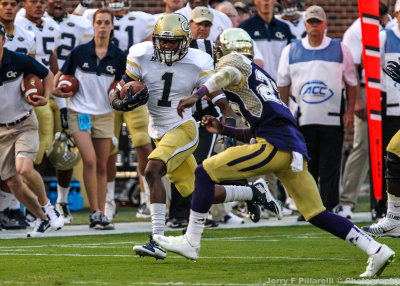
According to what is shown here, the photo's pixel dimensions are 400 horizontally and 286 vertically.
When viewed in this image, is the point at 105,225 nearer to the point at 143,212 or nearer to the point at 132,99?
the point at 143,212

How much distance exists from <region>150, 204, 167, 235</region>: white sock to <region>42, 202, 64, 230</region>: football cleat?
84.1 inches

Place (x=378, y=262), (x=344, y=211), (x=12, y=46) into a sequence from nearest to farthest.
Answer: (x=378, y=262)
(x=12, y=46)
(x=344, y=211)

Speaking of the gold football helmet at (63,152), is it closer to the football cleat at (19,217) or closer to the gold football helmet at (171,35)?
the football cleat at (19,217)

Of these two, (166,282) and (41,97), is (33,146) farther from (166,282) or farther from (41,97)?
(166,282)

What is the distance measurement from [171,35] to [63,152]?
3802 mm

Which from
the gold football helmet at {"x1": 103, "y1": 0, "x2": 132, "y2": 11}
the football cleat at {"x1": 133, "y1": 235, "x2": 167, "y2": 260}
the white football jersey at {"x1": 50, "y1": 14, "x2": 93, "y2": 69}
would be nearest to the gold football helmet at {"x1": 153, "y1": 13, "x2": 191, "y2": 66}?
the football cleat at {"x1": 133, "y1": 235, "x2": 167, "y2": 260}

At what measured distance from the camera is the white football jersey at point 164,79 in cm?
763

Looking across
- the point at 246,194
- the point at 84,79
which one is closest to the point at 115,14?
the point at 84,79

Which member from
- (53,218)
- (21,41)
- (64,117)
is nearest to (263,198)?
(53,218)

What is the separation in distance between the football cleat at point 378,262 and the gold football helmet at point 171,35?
244 centimetres

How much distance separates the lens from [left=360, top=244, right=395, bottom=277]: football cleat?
5.76 meters

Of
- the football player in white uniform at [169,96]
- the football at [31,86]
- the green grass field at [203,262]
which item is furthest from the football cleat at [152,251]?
the football at [31,86]

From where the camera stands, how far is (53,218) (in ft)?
29.7

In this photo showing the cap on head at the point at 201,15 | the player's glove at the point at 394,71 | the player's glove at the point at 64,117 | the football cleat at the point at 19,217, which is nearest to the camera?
the player's glove at the point at 394,71
